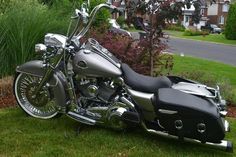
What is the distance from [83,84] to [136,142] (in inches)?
39.2

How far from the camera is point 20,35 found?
9.30 m

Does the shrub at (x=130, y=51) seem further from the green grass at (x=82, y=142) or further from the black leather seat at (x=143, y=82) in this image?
the black leather seat at (x=143, y=82)

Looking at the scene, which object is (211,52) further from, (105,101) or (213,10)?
(213,10)

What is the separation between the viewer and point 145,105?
5555mm

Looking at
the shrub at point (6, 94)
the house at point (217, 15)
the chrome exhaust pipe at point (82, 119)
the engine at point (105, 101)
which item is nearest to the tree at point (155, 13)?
the shrub at point (6, 94)

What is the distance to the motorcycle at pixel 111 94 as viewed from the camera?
17.4 ft

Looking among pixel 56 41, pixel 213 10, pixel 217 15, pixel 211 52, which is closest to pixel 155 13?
pixel 56 41

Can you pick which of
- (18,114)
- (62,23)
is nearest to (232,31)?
(62,23)

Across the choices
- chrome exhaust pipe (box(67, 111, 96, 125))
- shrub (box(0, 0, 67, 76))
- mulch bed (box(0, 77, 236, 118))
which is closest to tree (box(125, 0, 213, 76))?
mulch bed (box(0, 77, 236, 118))

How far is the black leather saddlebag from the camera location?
205 inches

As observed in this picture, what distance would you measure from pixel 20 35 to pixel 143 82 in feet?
14.3

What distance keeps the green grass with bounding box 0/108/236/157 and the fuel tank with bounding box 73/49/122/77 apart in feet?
2.68

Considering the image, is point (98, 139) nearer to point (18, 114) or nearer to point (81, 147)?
point (81, 147)

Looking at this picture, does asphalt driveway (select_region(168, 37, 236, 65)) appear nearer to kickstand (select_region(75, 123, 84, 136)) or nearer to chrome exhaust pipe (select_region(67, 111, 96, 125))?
kickstand (select_region(75, 123, 84, 136))
